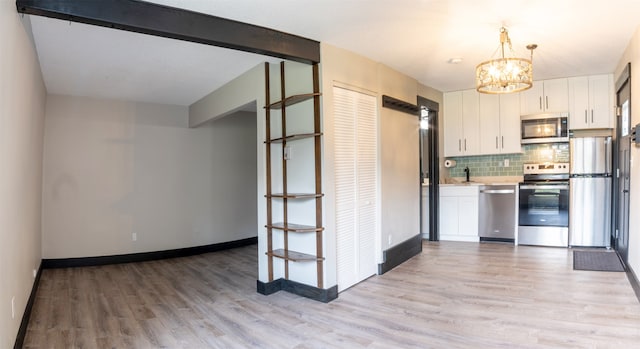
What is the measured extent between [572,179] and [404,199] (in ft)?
8.48

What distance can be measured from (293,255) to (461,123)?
13.2ft

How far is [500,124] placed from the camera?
570 cm

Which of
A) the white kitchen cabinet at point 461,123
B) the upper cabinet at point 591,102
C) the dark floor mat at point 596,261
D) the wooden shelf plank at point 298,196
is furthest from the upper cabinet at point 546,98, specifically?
the wooden shelf plank at point 298,196

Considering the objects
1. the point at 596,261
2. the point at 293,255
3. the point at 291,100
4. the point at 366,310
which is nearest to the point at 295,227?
the point at 293,255

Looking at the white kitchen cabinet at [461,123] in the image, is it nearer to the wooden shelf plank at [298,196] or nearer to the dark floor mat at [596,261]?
the dark floor mat at [596,261]

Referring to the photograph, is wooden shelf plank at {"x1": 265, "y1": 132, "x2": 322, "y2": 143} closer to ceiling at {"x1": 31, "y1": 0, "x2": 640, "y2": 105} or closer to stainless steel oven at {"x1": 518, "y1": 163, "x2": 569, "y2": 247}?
ceiling at {"x1": 31, "y1": 0, "x2": 640, "y2": 105}

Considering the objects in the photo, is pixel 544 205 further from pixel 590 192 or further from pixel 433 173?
pixel 433 173

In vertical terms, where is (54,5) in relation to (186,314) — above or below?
above

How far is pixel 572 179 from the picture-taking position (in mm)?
5109

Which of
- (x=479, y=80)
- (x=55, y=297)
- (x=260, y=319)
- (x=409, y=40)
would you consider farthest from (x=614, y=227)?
(x=55, y=297)

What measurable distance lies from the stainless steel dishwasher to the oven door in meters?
0.12

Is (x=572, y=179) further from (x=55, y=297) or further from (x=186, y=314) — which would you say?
(x=55, y=297)

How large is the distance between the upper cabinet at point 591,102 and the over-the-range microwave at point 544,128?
0.39 feet

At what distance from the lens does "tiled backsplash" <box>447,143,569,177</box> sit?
218 inches
